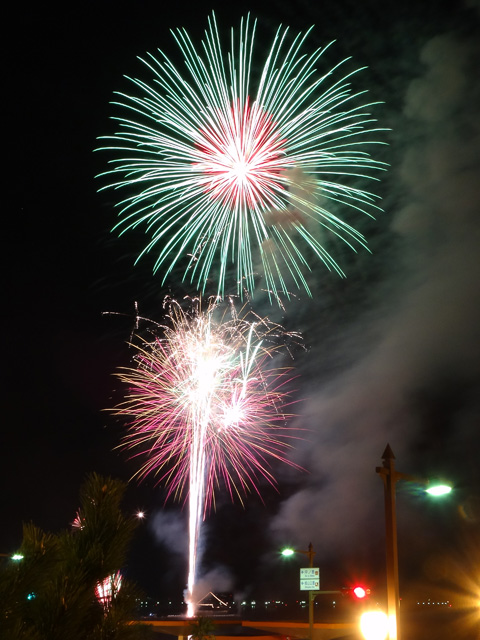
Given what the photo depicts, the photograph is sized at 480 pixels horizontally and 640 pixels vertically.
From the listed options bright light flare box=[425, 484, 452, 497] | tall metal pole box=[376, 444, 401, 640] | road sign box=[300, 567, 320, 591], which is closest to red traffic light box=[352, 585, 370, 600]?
tall metal pole box=[376, 444, 401, 640]

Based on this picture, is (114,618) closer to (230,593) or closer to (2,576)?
(2,576)

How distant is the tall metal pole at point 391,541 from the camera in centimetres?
1054

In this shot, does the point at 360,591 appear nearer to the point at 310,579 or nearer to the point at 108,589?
the point at 108,589

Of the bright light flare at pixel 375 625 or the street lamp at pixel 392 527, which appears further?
the street lamp at pixel 392 527

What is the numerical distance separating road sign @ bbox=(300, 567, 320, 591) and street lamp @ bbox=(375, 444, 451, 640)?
19.9 meters

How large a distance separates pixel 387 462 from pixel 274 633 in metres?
46.2

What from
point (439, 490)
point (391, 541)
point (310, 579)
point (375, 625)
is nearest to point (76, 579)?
point (375, 625)

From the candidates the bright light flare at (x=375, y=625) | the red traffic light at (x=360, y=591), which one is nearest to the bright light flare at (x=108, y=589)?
the bright light flare at (x=375, y=625)

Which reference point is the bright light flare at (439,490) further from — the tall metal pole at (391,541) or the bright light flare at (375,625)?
the bright light flare at (375,625)

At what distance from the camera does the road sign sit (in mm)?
29891

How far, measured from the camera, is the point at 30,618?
Answer: 397 cm

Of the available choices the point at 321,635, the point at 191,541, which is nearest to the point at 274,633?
the point at 321,635

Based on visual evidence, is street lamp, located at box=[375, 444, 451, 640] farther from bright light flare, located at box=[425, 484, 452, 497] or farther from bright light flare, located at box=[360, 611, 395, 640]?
bright light flare, located at box=[360, 611, 395, 640]

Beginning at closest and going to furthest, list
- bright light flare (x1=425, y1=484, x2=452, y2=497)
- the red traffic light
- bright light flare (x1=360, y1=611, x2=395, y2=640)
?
1. bright light flare (x1=360, y1=611, x2=395, y2=640)
2. bright light flare (x1=425, y1=484, x2=452, y2=497)
3. the red traffic light
